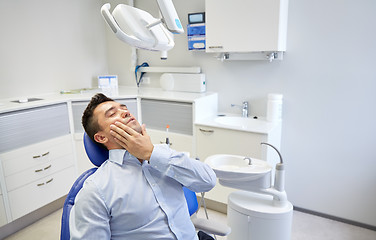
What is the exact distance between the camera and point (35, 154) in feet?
7.75

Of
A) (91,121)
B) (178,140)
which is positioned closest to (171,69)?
(178,140)

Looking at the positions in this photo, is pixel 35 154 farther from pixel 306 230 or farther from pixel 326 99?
pixel 326 99

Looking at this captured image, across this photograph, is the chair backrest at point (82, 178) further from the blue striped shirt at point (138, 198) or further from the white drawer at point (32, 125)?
the white drawer at point (32, 125)

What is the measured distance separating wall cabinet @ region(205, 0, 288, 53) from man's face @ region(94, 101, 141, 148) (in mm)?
1432

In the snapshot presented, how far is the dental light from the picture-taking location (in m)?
1.02

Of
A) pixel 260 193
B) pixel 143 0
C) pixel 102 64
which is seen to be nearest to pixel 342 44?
pixel 260 193

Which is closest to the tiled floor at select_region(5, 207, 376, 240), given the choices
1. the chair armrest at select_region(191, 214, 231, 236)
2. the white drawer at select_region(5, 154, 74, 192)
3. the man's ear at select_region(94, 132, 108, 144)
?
the white drawer at select_region(5, 154, 74, 192)

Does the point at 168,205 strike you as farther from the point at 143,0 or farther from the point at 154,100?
the point at 143,0

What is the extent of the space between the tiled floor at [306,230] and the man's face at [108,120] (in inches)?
60.0

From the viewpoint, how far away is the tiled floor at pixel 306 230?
7.31 ft

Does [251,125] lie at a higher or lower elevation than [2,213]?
higher

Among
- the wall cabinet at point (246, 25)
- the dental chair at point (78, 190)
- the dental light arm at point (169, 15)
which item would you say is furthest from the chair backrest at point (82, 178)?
the wall cabinet at point (246, 25)

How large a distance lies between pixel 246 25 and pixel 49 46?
2077 millimetres

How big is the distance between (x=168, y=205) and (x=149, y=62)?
7.78ft
